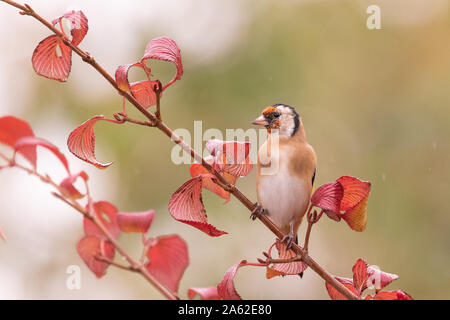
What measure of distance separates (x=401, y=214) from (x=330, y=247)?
1.68 ft

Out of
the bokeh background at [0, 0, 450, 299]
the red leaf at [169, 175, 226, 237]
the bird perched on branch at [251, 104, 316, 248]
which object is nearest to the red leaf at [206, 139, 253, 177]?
the red leaf at [169, 175, 226, 237]

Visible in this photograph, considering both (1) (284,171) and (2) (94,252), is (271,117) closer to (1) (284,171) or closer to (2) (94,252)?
(1) (284,171)

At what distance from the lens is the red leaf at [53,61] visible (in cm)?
71

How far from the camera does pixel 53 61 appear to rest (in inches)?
28.1

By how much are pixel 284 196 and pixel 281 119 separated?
27 cm

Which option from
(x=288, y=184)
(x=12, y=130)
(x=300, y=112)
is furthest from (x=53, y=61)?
(x=300, y=112)

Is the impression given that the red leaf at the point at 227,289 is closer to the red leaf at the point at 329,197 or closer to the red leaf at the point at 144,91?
the red leaf at the point at 329,197

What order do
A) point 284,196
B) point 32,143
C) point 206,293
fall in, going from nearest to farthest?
1. point 32,143
2. point 206,293
3. point 284,196

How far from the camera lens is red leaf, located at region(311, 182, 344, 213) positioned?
28.2 inches

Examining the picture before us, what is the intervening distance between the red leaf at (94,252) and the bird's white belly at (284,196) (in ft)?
3.86

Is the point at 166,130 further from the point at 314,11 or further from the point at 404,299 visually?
the point at 314,11

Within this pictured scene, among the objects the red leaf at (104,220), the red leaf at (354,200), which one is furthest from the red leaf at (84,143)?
the red leaf at (354,200)

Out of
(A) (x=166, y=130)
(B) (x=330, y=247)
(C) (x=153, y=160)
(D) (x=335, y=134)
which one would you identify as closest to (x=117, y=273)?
(C) (x=153, y=160)

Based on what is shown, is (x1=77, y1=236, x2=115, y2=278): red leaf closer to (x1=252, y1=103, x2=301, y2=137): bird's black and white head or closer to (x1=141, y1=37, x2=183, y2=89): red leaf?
(x1=141, y1=37, x2=183, y2=89): red leaf
